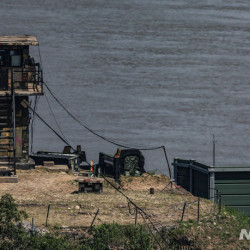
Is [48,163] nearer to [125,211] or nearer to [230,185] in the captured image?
[125,211]

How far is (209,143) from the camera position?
77.6 metres

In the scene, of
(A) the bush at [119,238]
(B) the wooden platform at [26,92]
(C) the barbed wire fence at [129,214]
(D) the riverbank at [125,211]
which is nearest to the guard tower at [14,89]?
(B) the wooden platform at [26,92]

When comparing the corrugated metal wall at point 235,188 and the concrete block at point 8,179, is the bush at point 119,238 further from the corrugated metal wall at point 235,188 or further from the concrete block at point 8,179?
the concrete block at point 8,179

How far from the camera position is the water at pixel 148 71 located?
7819cm

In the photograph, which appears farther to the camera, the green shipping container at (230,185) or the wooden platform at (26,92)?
the wooden platform at (26,92)

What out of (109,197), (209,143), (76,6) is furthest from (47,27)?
(109,197)

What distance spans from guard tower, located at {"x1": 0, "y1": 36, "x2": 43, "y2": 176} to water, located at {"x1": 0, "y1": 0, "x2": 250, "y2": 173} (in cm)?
2263

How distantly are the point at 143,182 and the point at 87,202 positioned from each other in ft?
28.0

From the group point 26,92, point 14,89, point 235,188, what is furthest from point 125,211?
point 14,89

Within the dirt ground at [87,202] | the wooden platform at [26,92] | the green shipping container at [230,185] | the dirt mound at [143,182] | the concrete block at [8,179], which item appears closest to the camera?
the dirt ground at [87,202]

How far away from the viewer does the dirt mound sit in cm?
4688

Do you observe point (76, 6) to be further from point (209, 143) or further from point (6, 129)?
point (6, 129)

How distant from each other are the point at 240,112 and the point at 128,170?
130 feet

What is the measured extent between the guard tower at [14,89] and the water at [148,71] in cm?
2263
